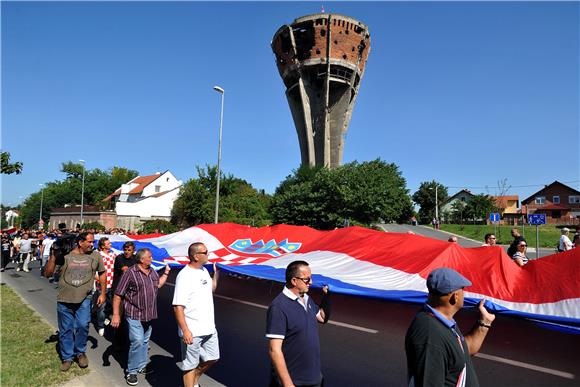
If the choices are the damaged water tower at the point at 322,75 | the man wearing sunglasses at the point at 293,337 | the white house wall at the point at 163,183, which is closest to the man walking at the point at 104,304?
the man wearing sunglasses at the point at 293,337

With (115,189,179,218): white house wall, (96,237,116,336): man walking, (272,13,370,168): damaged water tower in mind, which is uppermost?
(272,13,370,168): damaged water tower

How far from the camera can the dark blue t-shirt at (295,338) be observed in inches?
112

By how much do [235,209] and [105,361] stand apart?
30.1 m

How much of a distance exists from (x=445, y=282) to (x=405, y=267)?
132 inches

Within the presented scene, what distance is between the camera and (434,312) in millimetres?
2145

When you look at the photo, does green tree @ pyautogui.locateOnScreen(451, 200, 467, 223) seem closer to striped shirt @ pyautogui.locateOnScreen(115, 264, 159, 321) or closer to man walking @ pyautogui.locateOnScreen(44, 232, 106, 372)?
striped shirt @ pyautogui.locateOnScreen(115, 264, 159, 321)

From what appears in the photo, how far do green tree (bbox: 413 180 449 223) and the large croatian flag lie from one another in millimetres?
64301

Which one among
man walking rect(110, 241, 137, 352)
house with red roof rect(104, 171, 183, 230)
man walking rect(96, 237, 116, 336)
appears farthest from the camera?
house with red roof rect(104, 171, 183, 230)

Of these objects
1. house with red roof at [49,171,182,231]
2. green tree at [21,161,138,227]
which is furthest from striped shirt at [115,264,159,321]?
green tree at [21,161,138,227]

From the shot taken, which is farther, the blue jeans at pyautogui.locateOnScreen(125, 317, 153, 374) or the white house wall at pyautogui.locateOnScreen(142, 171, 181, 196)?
the white house wall at pyautogui.locateOnScreen(142, 171, 181, 196)

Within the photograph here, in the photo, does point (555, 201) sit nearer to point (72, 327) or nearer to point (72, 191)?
point (72, 327)

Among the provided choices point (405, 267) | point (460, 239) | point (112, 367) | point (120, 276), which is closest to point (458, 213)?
point (460, 239)

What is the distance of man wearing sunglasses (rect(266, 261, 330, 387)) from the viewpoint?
279 centimetres

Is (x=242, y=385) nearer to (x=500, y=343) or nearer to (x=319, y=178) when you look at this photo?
(x=500, y=343)
